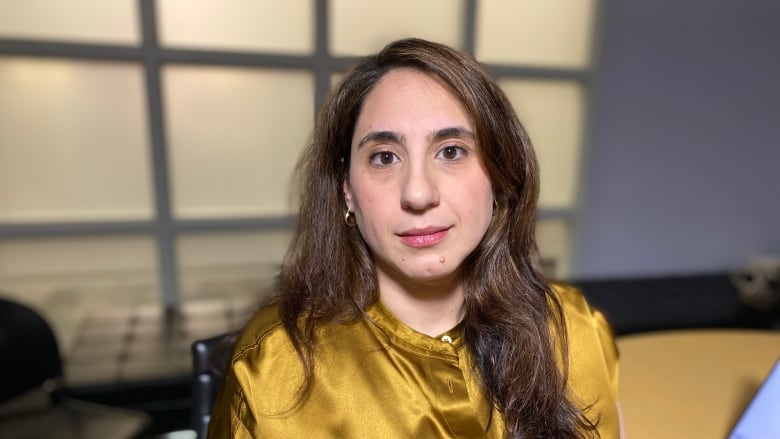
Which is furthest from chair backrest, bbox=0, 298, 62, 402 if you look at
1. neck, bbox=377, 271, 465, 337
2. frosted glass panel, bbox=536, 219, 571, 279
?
frosted glass panel, bbox=536, 219, 571, 279

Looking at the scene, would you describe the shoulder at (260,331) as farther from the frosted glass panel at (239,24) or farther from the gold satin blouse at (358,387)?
the frosted glass panel at (239,24)

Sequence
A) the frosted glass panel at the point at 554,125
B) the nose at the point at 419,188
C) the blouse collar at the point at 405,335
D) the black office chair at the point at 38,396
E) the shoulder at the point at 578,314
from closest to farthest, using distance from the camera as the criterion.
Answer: the nose at the point at 419,188
the blouse collar at the point at 405,335
the shoulder at the point at 578,314
the black office chair at the point at 38,396
the frosted glass panel at the point at 554,125

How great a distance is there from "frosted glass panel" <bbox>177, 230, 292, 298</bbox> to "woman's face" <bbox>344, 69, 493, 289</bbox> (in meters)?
1.62

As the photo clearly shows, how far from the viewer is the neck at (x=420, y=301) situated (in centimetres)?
83

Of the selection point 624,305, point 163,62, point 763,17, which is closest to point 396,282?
point 163,62

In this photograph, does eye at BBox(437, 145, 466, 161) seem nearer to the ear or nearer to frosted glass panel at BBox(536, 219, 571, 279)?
the ear

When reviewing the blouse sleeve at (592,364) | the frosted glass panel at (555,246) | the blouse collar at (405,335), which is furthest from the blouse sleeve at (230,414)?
the frosted glass panel at (555,246)

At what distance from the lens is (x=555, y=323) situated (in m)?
0.90

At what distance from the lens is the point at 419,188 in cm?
70

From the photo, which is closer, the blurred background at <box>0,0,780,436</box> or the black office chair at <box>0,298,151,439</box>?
the black office chair at <box>0,298,151,439</box>

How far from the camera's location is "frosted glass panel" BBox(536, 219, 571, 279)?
257 cm

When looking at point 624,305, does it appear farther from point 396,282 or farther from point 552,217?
point 396,282

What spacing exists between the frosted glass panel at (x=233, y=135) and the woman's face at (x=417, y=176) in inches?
57.3

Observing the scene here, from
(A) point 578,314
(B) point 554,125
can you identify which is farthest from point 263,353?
(B) point 554,125
